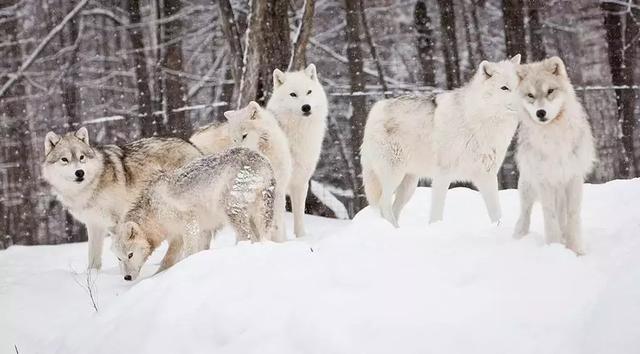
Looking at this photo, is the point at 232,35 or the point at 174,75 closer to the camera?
the point at 232,35

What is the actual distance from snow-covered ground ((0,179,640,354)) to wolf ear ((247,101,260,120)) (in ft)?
9.02

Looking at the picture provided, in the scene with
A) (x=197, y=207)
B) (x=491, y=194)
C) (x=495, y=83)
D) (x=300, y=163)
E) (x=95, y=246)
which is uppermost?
(x=495, y=83)

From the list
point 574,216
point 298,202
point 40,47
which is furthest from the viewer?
point 40,47

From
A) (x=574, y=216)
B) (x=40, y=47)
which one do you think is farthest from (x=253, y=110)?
(x=40, y=47)

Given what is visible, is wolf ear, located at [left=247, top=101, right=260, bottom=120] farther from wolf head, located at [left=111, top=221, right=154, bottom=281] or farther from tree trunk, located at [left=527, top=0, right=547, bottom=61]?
tree trunk, located at [left=527, top=0, right=547, bottom=61]

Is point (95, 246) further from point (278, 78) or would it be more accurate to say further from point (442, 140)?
point (442, 140)

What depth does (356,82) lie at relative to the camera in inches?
492

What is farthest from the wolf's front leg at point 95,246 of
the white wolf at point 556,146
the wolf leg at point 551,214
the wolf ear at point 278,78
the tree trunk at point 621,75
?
the tree trunk at point 621,75

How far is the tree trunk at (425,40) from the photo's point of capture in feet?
41.7

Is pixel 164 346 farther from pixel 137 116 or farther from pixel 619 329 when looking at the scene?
pixel 137 116

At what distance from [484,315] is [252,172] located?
9.45 feet

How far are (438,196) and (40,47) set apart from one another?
396 inches

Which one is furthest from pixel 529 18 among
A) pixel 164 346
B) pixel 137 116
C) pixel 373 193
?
pixel 164 346

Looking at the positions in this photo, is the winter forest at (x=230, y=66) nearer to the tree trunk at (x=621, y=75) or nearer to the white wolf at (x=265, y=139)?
the tree trunk at (x=621, y=75)
